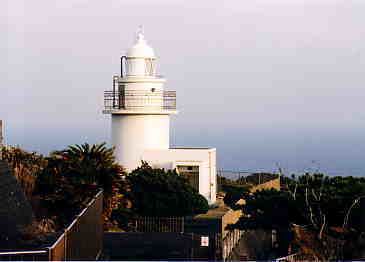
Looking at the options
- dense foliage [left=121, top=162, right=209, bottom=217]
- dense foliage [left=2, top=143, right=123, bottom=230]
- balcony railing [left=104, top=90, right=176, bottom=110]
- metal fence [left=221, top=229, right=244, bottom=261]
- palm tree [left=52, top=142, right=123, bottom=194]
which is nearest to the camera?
metal fence [left=221, top=229, right=244, bottom=261]

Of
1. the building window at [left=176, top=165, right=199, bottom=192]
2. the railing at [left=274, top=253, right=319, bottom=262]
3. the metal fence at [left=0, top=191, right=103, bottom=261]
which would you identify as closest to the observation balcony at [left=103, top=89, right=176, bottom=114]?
the building window at [left=176, top=165, right=199, bottom=192]

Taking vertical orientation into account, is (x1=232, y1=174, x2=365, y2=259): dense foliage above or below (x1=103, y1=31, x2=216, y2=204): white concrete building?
below

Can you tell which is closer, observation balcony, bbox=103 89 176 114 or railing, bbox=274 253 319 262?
railing, bbox=274 253 319 262

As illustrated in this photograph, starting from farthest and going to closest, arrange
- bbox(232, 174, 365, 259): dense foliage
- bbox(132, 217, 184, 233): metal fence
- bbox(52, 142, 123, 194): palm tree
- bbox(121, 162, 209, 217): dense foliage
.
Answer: bbox(121, 162, 209, 217): dense foliage < bbox(132, 217, 184, 233): metal fence < bbox(52, 142, 123, 194): palm tree < bbox(232, 174, 365, 259): dense foliage

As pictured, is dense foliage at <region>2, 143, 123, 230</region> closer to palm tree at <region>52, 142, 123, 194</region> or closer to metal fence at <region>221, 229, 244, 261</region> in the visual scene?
palm tree at <region>52, 142, 123, 194</region>

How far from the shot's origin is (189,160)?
1105 inches

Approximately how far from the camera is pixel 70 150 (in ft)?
78.9

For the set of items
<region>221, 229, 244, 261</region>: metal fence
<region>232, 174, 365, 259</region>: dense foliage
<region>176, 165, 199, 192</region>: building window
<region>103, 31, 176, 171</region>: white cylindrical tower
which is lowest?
<region>221, 229, 244, 261</region>: metal fence

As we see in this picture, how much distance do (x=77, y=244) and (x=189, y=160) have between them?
50.7 feet

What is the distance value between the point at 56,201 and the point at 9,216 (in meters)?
6.40

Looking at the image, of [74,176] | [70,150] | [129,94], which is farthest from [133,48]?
[74,176]

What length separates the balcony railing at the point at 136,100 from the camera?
28219mm

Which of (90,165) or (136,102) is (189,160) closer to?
(136,102)

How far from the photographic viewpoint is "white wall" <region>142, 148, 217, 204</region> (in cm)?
2803
